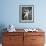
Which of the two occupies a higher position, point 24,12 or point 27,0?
point 27,0

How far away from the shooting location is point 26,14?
3908 mm

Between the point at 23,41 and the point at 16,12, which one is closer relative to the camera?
the point at 23,41

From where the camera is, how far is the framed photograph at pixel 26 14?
3883 mm

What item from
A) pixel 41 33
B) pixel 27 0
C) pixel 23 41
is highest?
pixel 27 0

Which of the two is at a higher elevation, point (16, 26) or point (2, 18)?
point (2, 18)

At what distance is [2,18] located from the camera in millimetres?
3898

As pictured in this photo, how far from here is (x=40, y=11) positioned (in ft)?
12.8

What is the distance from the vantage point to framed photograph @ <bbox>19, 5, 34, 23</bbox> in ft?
12.7

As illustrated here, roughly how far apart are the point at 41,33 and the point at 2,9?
1.45 metres

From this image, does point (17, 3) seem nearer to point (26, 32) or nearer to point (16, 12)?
point (16, 12)

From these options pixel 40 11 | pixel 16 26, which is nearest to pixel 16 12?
pixel 16 26

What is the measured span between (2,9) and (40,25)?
1308mm

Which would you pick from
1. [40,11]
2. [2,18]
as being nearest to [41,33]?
A: [40,11]

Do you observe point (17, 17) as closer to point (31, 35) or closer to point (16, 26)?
point (16, 26)
